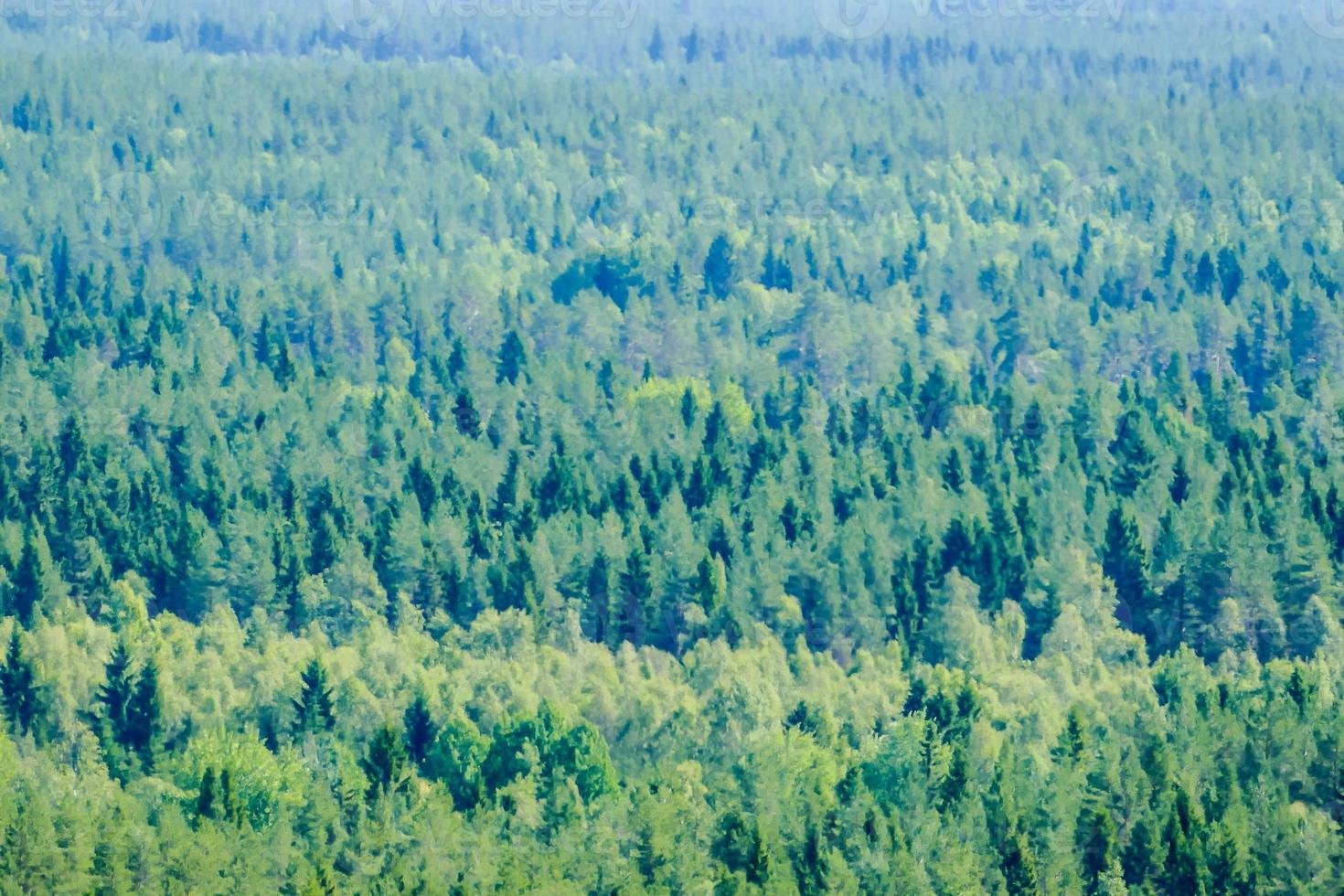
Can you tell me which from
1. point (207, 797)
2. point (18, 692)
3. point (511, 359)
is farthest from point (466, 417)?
point (207, 797)

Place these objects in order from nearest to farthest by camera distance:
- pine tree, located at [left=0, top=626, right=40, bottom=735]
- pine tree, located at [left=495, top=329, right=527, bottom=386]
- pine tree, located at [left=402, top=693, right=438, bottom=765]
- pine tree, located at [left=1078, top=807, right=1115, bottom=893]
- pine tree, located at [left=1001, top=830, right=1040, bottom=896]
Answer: pine tree, located at [left=1001, top=830, right=1040, bottom=896] < pine tree, located at [left=1078, top=807, right=1115, bottom=893] < pine tree, located at [left=402, top=693, right=438, bottom=765] < pine tree, located at [left=0, top=626, right=40, bottom=735] < pine tree, located at [left=495, top=329, right=527, bottom=386]

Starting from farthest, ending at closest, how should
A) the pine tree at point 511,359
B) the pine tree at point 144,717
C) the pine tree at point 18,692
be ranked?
the pine tree at point 511,359 < the pine tree at point 18,692 < the pine tree at point 144,717

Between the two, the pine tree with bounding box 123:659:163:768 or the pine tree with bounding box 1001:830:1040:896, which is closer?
the pine tree with bounding box 1001:830:1040:896

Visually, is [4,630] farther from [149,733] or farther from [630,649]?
[630,649]

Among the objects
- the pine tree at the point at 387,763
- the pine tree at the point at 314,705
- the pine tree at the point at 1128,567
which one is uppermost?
the pine tree at the point at 387,763

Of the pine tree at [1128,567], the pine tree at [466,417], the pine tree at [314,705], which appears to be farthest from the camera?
the pine tree at [466,417]

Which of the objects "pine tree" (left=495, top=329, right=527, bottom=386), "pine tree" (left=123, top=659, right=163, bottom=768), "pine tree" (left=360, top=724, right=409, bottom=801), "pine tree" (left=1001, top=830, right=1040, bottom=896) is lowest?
"pine tree" (left=495, top=329, right=527, bottom=386)

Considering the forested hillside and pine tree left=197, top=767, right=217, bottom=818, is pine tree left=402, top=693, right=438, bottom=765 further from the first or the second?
pine tree left=197, top=767, right=217, bottom=818

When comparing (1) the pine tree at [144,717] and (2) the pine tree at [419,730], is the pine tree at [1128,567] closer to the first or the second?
(2) the pine tree at [419,730]

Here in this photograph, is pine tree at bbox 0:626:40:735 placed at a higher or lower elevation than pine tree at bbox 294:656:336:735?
lower

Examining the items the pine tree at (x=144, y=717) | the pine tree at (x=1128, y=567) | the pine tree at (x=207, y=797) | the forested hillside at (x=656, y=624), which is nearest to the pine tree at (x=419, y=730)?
the forested hillside at (x=656, y=624)

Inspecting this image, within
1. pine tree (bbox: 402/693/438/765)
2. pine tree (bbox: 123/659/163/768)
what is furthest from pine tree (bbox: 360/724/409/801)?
pine tree (bbox: 123/659/163/768)

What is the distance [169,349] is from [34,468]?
3989cm

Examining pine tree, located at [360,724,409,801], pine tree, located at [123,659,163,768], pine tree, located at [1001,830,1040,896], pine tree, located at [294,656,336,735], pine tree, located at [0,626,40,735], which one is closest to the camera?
pine tree, located at [1001,830,1040,896]
